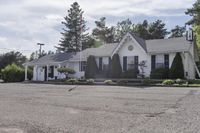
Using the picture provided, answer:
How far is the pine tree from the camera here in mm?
77125

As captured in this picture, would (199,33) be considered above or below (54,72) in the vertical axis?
above

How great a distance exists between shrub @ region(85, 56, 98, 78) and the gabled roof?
21.6 feet

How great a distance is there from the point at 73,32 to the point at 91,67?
4032cm

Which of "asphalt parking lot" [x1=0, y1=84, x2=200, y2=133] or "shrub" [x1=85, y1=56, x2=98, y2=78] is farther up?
"shrub" [x1=85, y1=56, x2=98, y2=78]

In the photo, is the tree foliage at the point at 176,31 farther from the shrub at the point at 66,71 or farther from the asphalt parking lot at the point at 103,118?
the asphalt parking lot at the point at 103,118

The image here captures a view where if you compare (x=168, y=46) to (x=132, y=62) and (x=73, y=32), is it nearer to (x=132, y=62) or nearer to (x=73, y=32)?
Answer: (x=132, y=62)

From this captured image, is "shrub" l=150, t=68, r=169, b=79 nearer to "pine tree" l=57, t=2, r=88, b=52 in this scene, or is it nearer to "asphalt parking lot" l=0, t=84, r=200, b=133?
"asphalt parking lot" l=0, t=84, r=200, b=133

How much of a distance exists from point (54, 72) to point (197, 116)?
35.0 metres

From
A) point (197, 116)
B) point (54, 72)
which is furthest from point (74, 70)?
point (197, 116)

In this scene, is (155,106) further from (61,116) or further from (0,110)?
(0,110)

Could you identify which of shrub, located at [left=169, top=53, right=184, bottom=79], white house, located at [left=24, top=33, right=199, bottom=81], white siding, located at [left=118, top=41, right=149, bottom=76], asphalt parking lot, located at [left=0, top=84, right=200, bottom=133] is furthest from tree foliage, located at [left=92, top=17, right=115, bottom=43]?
asphalt parking lot, located at [left=0, top=84, right=200, bottom=133]

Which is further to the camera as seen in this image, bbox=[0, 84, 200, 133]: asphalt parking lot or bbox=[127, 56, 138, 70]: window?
bbox=[127, 56, 138, 70]: window

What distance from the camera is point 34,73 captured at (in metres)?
46.4

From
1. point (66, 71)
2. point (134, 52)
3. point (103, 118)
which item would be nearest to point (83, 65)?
point (66, 71)
